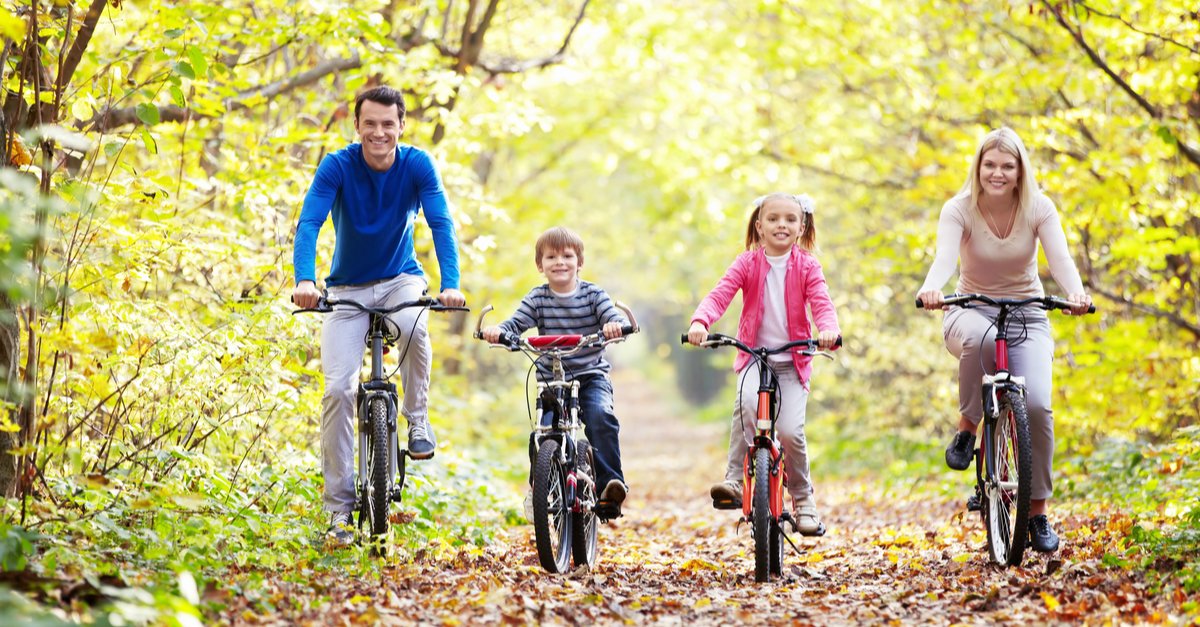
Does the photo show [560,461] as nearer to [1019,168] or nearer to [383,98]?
[383,98]

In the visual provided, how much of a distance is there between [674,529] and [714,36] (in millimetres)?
9123

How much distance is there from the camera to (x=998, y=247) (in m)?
5.94

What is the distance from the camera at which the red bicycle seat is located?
5625 millimetres

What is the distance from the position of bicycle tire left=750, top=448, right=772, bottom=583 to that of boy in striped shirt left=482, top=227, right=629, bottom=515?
2.48ft

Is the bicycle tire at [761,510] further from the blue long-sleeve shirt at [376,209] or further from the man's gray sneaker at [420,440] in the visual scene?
the blue long-sleeve shirt at [376,209]

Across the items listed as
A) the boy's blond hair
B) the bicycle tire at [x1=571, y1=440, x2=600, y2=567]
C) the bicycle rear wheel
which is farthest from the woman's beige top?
the bicycle tire at [x1=571, y1=440, x2=600, y2=567]

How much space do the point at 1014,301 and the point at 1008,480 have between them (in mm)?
925

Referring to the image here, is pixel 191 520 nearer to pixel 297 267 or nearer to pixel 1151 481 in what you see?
pixel 297 267

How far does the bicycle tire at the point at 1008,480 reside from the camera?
212 inches

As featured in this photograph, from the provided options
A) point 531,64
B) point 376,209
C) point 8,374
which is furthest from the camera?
point 531,64

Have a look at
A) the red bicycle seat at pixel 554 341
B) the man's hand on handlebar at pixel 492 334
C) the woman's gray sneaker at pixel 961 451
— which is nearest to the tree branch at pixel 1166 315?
the woman's gray sneaker at pixel 961 451

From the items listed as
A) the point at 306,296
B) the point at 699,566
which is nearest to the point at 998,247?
the point at 699,566

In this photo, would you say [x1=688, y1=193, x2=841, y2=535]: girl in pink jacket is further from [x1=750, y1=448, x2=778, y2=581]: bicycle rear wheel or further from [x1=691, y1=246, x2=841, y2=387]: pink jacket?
[x1=750, y1=448, x2=778, y2=581]: bicycle rear wheel

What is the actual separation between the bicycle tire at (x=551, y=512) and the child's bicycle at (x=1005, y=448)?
75.7 inches
